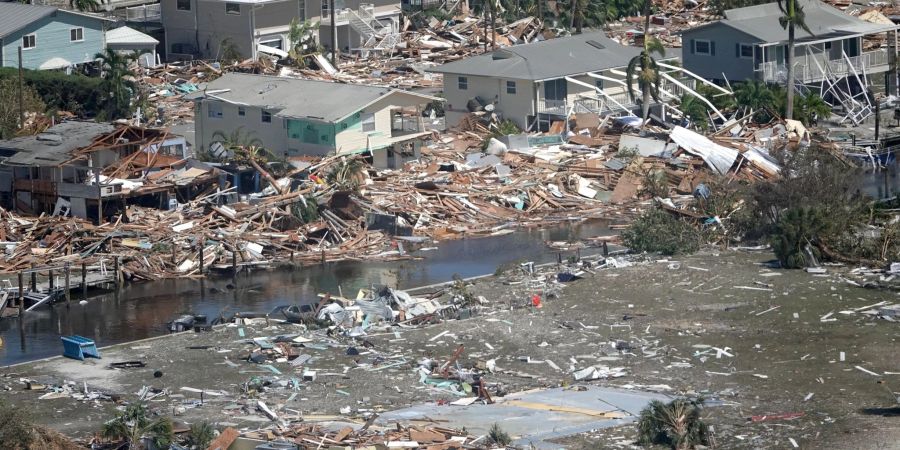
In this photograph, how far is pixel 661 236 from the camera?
48531mm

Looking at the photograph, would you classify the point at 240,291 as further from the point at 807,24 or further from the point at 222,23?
the point at 222,23

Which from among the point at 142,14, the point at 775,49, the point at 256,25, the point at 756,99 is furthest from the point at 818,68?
the point at 142,14

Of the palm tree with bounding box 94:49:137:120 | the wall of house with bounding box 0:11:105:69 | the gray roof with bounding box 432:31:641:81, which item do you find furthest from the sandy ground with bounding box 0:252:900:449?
the wall of house with bounding box 0:11:105:69

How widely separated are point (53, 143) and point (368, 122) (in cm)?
1060

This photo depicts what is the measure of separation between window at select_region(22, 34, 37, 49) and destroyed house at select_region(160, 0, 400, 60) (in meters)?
9.06

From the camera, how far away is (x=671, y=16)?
88375 mm

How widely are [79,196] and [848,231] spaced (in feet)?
75.0

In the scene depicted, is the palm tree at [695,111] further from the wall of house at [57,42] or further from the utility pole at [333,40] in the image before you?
the wall of house at [57,42]

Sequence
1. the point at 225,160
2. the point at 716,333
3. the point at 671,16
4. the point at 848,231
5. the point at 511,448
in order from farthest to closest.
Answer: the point at 671,16, the point at 225,160, the point at 848,231, the point at 716,333, the point at 511,448

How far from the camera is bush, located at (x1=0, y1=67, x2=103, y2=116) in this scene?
68.8 m

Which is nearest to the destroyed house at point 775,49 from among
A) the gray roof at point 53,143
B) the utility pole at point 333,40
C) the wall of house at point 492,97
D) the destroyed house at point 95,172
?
the wall of house at point 492,97

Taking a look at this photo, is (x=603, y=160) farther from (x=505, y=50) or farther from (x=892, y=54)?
(x=892, y=54)

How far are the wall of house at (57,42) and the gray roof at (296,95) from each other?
460 inches

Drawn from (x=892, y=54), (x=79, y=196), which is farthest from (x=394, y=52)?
(x=79, y=196)
